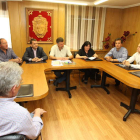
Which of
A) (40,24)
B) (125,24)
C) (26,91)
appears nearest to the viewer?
(26,91)

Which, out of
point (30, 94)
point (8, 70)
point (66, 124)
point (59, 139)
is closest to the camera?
point (8, 70)

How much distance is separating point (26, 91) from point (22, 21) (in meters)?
2.97

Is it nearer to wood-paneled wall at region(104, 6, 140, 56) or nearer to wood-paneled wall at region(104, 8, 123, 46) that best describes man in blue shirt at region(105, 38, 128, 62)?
wood-paneled wall at region(104, 6, 140, 56)

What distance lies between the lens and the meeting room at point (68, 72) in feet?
3.24

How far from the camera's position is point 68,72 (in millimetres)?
2986

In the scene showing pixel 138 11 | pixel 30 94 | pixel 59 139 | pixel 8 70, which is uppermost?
pixel 138 11

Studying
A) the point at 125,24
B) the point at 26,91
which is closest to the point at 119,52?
the point at 125,24

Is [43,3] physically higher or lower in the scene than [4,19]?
higher

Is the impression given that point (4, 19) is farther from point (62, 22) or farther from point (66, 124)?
point (66, 124)

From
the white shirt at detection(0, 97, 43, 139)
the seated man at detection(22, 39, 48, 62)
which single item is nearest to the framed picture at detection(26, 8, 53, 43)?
the seated man at detection(22, 39, 48, 62)

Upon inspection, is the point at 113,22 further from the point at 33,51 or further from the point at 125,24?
the point at 33,51

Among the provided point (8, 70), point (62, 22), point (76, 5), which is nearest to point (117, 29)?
point (76, 5)

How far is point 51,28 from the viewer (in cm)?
405

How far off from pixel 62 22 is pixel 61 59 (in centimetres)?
152
